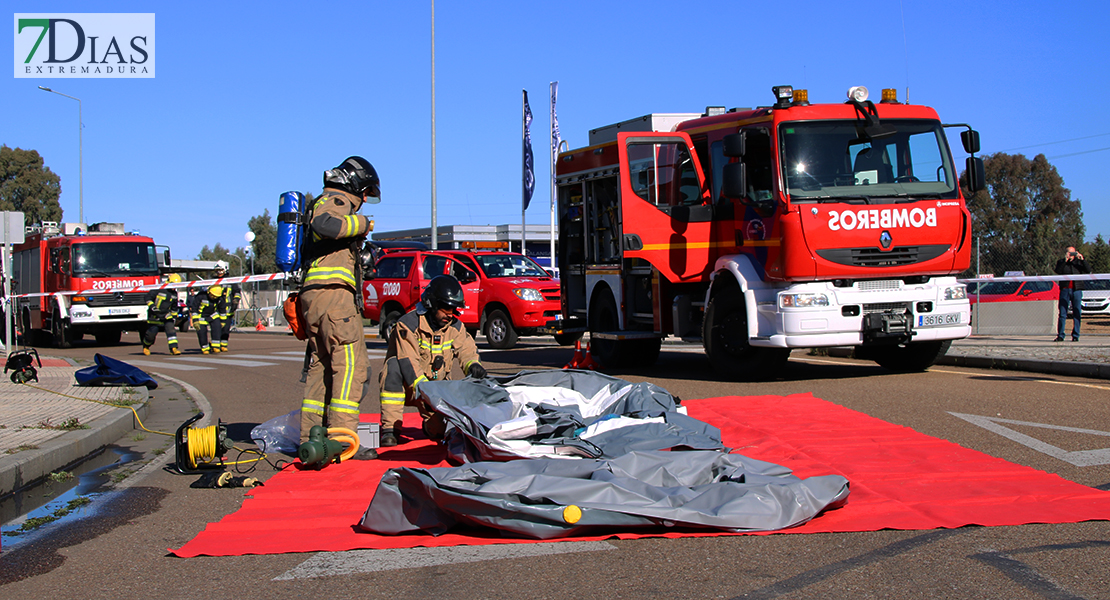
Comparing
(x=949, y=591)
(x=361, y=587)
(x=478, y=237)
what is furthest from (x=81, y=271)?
(x=478, y=237)

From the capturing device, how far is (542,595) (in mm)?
3717

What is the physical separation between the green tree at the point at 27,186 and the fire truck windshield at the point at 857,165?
7675 cm

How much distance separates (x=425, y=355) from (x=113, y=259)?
19.2m

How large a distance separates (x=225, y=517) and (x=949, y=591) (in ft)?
11.9

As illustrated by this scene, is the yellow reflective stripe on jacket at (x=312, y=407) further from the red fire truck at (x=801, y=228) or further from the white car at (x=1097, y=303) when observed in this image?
the white car at (x=1097, y=303)

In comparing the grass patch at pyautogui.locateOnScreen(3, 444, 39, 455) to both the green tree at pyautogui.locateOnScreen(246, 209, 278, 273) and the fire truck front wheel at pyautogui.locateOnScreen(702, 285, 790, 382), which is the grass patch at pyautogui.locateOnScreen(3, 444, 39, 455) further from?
the green tree at pyautogui.locateOnScreen(246, 209, 278, 273)

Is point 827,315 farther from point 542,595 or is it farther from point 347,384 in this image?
point 542,595

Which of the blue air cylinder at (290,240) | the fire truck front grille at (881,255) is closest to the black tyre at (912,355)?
the fire truck front grille at (881,255)

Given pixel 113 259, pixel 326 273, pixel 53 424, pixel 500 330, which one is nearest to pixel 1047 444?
pixel 326 273

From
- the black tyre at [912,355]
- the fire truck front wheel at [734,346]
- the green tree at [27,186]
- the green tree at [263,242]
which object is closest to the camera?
the fire truck front wheel at [734,346]

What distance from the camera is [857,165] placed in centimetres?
1034

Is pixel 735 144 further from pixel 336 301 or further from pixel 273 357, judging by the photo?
pixel 273 357

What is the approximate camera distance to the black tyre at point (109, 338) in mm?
25422

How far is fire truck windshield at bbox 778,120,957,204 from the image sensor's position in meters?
10.2
